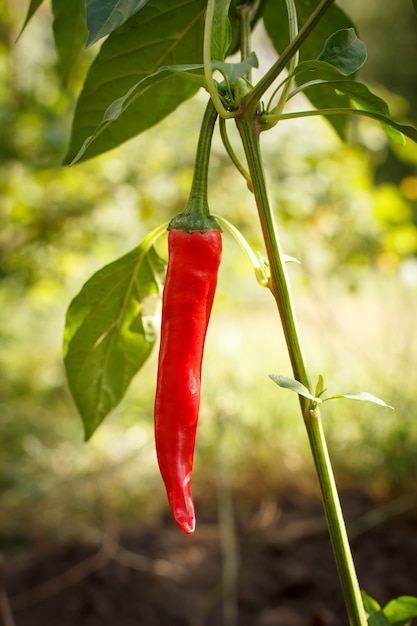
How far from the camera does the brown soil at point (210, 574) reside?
1313 mm

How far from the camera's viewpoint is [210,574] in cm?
151

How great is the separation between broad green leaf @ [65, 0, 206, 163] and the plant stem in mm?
162

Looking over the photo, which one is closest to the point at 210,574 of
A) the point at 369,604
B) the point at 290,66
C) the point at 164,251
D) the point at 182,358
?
the point at 164,251

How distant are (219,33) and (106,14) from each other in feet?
0.22

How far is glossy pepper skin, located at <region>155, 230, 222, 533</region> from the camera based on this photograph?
0.45 m

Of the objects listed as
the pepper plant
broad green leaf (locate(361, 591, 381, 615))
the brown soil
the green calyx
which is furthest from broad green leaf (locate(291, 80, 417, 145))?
the brown soil

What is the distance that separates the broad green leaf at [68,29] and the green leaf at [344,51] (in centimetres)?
31

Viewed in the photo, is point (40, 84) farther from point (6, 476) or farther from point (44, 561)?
point (44, 561)

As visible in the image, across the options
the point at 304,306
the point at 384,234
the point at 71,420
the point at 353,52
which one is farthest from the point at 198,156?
the point at 304,306

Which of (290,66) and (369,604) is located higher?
(290,66)

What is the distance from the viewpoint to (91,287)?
0.54 metres

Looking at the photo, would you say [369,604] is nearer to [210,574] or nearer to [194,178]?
[194,178]

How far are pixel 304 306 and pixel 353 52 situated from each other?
3652mm

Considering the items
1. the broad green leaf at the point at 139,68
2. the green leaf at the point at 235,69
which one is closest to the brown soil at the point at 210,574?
the broad green leaf at the point at 139,68
